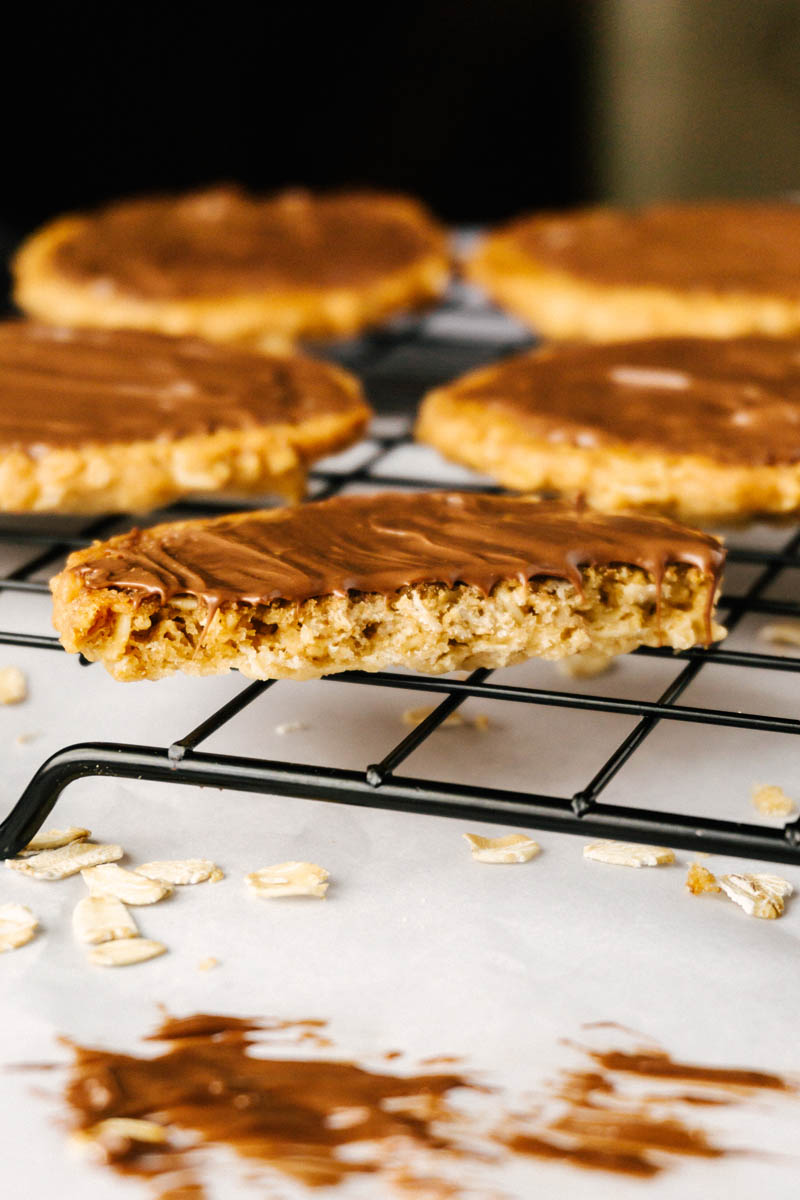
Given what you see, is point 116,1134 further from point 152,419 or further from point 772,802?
point 152,419

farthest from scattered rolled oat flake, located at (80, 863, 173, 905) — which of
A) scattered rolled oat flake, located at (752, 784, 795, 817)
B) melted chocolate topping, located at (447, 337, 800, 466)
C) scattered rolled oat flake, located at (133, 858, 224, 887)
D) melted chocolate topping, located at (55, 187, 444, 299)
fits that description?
melted chocolate topping, located at (55, 187, 444, 299)

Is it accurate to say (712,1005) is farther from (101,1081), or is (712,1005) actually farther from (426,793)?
(101,1081)

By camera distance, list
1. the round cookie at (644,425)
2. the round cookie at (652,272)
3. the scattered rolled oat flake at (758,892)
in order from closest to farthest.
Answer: the scattered rolled oat flake at (758,892) < the round cookie at (644,425) < the round cookie at (652,272)

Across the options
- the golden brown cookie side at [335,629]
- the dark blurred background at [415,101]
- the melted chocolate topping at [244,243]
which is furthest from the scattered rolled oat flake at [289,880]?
the dark blurred background at [415,101]

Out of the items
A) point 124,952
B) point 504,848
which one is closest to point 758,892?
point 504,848

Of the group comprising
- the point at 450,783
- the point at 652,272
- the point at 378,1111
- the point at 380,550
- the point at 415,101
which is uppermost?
the point at 415,101

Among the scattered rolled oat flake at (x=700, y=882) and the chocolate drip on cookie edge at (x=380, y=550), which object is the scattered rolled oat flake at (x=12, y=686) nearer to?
the chocolate drip on cookie edge at (x=380, y=550)
